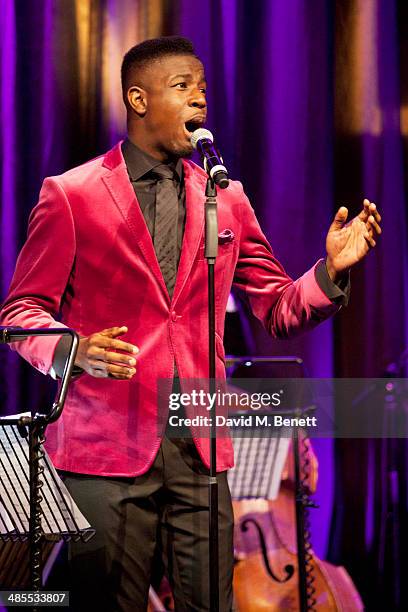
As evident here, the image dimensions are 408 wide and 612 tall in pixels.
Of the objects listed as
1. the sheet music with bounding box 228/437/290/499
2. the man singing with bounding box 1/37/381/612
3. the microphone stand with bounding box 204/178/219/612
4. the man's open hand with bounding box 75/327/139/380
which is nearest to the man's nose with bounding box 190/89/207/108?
the man singing with bounding box 1/37/381/612

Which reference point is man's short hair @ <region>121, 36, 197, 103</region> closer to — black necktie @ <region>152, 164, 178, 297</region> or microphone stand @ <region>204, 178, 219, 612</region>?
black necktie @ <region>152, 164, 178, 297</region>

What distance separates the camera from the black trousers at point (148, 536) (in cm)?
180

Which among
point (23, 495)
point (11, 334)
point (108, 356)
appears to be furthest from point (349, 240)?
point (23, 495)

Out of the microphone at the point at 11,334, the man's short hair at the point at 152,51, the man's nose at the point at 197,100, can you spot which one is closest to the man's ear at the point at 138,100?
the man's short hair at the point at 152,51

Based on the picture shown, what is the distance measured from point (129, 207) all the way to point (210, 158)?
28cm

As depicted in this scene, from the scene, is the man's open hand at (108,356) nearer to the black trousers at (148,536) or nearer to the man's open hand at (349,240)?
the black trousers at (148,536)

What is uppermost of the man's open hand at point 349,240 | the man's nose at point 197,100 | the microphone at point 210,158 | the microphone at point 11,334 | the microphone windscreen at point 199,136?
the man's nose at point 197,100

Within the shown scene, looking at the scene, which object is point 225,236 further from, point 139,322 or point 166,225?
point 139,322

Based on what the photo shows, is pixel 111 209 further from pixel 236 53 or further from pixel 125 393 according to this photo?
pixel 236 53

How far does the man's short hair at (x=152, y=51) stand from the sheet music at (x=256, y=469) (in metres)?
1.23

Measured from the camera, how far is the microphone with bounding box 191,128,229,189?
5.52ft

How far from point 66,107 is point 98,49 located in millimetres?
249

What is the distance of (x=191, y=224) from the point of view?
1.96 meters

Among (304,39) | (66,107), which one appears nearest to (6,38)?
(66,107)
